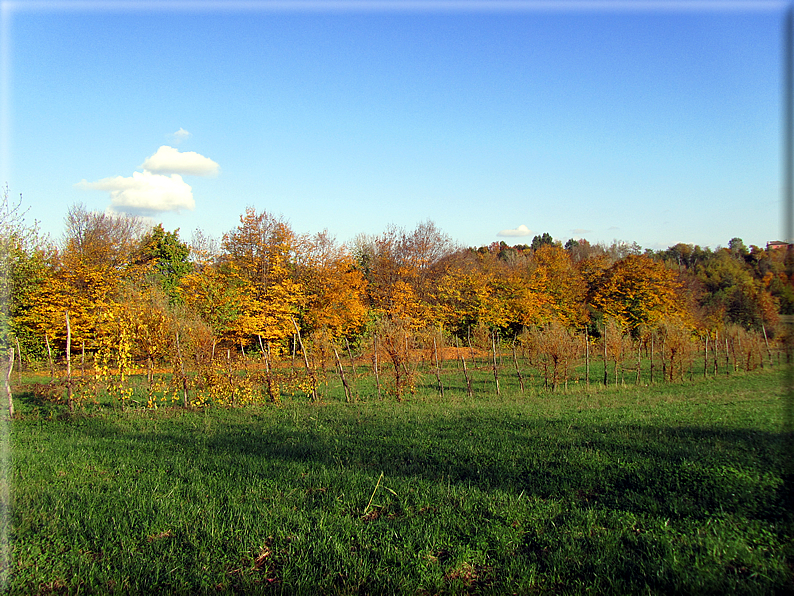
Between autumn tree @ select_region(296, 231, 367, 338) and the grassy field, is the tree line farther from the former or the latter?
the grassy field

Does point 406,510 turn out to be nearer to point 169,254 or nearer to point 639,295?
point 639,295

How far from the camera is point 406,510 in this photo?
16.2 ft

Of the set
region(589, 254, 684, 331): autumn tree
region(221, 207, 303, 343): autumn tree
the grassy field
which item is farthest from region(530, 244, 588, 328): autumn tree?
the grassy field

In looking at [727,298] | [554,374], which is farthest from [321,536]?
[727,298]

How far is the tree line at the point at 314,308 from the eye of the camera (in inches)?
497

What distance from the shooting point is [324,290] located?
22.3 meters

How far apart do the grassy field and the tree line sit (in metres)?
2.21

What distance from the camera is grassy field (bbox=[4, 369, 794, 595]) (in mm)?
3695

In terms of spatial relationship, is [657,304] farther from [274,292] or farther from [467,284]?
[274,292]

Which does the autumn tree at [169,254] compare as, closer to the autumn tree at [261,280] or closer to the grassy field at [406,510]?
the autumn tree at [261,280]

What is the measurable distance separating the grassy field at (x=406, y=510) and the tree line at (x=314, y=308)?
2.21 meters

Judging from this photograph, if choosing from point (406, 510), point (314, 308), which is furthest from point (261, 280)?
point (406, 510)

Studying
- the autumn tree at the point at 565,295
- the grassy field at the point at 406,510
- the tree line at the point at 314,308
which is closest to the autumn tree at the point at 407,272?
the tree line at the point at 314,308

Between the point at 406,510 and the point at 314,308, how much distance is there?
666 inches
